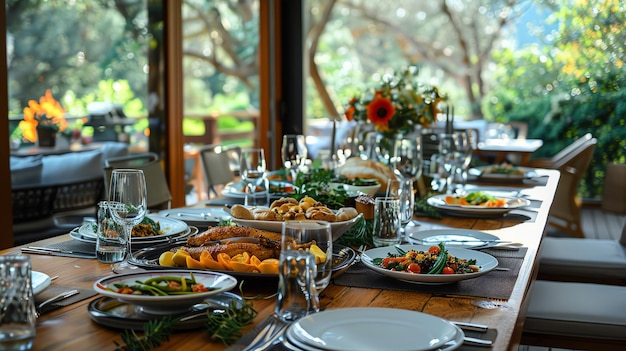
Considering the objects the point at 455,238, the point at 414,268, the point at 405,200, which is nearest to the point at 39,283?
the point at 414,268

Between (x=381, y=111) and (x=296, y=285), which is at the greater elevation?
(x=381, y=111)

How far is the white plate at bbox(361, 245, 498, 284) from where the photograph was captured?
151 centimetres

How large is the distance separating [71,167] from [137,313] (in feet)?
10.6

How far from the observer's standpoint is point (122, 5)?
4773 millimetres

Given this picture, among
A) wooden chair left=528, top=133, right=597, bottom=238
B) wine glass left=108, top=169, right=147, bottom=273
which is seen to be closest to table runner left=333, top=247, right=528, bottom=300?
wine glass left=108, top=169, right=147, bottom=273

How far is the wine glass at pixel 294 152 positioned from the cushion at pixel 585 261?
0.95 meters

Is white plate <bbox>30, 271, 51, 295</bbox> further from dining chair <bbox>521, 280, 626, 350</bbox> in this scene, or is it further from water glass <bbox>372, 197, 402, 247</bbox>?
dining chair <bbox>521, 280, 626, 350</bbox>

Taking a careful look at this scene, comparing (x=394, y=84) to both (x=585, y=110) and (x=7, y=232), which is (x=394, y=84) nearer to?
(x=7, y=232)

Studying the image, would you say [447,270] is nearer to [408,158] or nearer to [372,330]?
[372,330]

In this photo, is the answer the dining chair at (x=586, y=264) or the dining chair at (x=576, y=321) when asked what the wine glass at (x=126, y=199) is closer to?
the dining chair at (x=576, y=321)

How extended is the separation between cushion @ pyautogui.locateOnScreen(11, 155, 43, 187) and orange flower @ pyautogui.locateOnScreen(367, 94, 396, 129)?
196 cm

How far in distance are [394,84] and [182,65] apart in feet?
8.06

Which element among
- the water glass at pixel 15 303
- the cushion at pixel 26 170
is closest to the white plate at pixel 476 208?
the water glass at pixel 15 303

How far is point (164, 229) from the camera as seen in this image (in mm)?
2057
